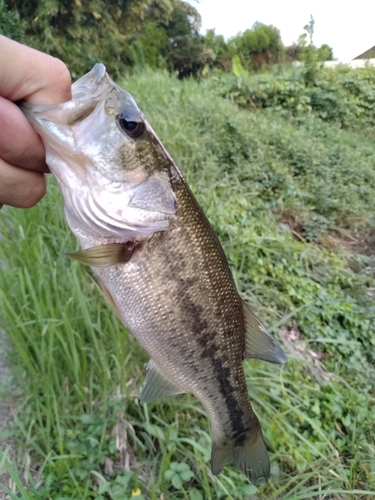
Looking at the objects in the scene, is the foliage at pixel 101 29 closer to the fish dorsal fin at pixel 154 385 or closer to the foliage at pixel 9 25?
the foliage at pixel 9 25

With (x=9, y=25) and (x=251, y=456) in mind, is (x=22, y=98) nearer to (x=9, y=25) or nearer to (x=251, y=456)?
(x=251, y=456)

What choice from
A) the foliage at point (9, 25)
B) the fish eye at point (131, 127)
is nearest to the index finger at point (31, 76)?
the fish eye at point (131, 127)

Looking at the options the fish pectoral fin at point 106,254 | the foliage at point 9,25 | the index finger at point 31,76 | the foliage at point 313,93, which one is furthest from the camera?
the foliage at point 313,93

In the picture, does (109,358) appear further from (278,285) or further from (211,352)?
(278,285)

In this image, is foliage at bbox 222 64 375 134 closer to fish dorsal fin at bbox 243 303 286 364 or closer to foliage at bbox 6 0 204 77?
foliage at bbox 6 0 204 77

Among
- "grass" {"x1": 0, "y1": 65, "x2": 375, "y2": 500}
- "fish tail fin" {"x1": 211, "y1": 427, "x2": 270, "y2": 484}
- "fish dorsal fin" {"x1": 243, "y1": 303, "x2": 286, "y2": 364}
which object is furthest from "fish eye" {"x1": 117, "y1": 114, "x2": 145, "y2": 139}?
"fish tail fin" {"x1": 211, "y1": 427, "x2": 270, "y2": 484}

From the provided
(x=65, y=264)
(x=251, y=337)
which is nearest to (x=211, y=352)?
(x=251, y=337)
